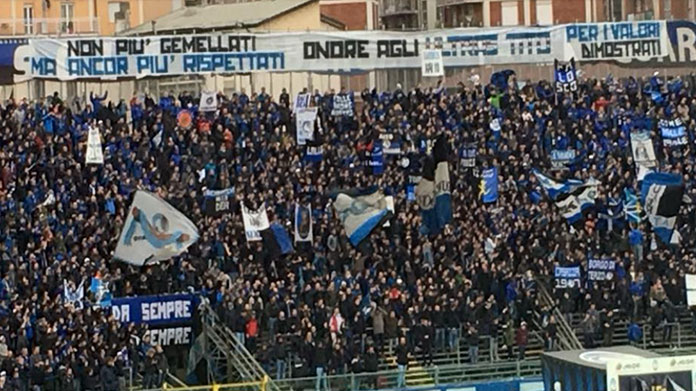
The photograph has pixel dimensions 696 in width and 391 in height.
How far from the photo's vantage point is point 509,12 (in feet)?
274

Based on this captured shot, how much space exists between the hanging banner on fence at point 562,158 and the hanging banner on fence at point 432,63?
526cm

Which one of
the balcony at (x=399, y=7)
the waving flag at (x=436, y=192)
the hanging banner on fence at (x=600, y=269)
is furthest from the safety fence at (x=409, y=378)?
the balcony at (x=399, y=7)

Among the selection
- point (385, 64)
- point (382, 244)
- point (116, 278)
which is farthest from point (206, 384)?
point (385, 64)

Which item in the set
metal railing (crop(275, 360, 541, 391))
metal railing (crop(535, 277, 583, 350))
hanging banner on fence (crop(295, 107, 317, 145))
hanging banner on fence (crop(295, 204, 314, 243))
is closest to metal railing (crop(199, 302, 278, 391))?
metal railing (crop(275, 360, 541, 391))

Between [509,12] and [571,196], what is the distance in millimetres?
32576

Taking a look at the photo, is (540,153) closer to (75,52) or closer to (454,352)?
(454,352)

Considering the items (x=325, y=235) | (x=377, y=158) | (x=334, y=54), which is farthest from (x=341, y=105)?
Answer: (x=325, y=235)

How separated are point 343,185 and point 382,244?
2.46m

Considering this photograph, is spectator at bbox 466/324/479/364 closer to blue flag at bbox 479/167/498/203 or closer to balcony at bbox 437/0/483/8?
blue flag at bbox 479/167/498/203

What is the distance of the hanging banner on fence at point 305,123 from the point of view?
52594mm

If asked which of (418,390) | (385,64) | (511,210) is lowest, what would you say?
(418,390)

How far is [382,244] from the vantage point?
162 ft

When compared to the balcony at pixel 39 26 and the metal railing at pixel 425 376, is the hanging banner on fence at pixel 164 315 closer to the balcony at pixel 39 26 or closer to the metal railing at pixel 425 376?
the metal railing at pixel 425 376

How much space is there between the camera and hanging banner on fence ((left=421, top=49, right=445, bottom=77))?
57375 millimetres
